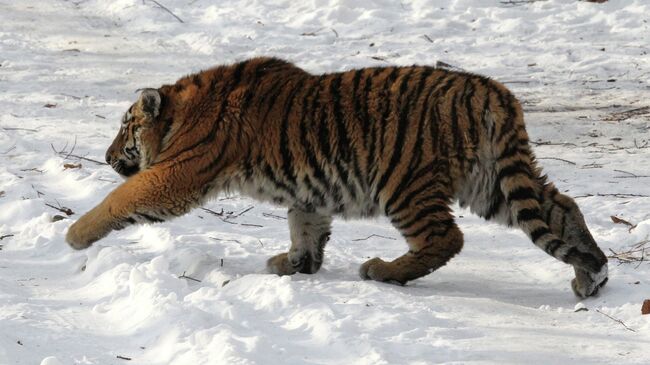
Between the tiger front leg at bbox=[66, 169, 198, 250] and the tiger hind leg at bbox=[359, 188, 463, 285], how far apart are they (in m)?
1.23

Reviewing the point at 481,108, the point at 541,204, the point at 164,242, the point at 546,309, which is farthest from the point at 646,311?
the point at 164,242

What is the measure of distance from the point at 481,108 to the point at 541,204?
0.64m

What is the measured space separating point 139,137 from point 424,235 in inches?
77.8

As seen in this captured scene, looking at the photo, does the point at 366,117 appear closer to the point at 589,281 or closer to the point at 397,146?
the point at 397,146

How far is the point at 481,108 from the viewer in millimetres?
6086

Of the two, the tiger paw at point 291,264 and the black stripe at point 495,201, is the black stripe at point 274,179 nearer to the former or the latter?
the tiger paw at point 291,264

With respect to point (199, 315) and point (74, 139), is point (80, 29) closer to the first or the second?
point (74, 139)

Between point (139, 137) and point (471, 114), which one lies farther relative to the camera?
point (139, 137)

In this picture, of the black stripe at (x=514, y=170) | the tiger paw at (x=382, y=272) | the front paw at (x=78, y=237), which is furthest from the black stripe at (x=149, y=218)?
the black stripe at (x=514, y=170)

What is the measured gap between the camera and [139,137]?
22.5 feet

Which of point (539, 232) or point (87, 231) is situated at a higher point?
point (539, 232)

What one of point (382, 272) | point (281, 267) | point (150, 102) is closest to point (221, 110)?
point (150, 102)

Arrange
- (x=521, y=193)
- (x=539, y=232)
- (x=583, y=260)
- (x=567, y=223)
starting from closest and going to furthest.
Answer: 1. (x=583, y=260)
2. (x=539, y=232)
3. (x=521, y=193)
4. (x=567, y=223)

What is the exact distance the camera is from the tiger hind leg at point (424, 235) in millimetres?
6020
